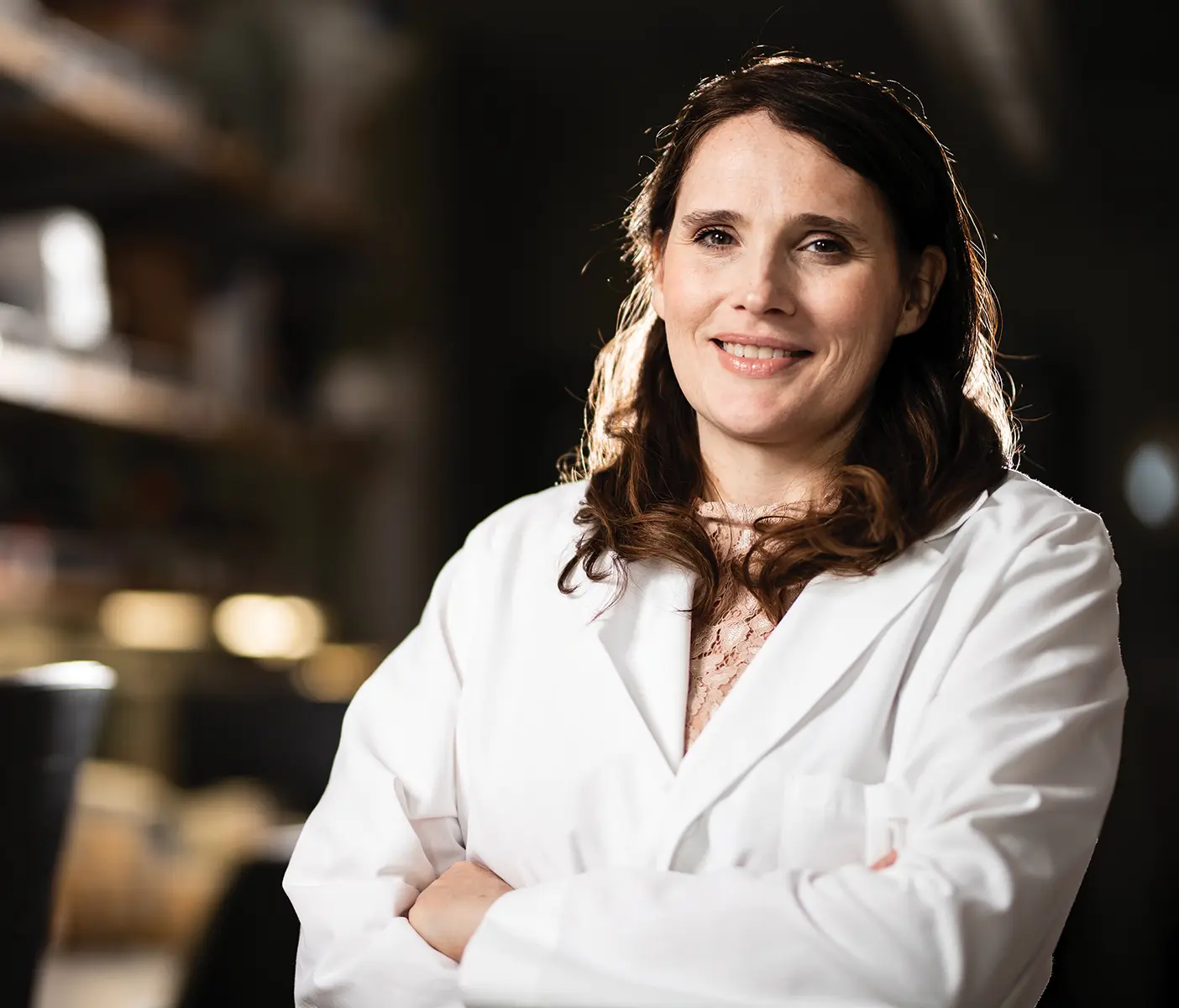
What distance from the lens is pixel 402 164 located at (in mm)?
2988

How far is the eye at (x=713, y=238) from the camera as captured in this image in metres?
1.04

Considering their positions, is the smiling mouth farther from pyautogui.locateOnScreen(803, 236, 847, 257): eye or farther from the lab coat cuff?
the lab coat cuff

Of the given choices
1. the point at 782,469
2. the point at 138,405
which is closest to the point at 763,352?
the point at 782,469

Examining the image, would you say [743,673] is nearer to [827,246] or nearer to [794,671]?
[794,671]

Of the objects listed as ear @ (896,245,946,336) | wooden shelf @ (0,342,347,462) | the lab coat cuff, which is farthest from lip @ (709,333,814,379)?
wooden shelf @ (0,342,347,462)

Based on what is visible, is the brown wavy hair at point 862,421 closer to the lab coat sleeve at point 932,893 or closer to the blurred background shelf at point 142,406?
the lab coat sleeve at point 932,893

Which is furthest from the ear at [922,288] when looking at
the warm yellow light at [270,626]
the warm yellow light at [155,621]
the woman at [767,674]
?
the warm yellow light at [270,626]

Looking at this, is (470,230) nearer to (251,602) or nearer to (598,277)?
(598,277)

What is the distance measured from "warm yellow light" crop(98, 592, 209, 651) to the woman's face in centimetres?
167

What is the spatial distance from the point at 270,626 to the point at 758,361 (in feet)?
6.24

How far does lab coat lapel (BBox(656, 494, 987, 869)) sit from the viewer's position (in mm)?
942

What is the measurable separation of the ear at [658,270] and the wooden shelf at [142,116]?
3.54 feet

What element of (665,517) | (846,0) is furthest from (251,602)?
(665,517)

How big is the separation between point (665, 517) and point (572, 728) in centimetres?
19
